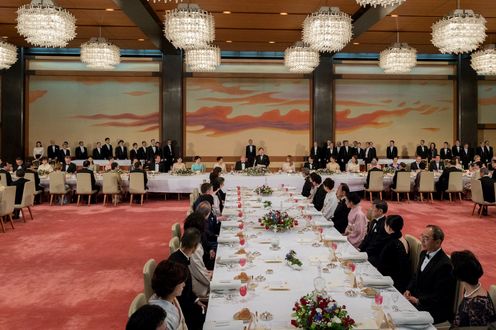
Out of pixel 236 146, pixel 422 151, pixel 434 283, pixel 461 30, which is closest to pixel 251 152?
pixel 236 146

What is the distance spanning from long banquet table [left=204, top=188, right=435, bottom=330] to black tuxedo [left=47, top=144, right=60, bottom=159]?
1133 cm

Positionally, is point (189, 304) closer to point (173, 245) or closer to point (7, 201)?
point (173, 245)

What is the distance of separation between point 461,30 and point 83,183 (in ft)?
28.7

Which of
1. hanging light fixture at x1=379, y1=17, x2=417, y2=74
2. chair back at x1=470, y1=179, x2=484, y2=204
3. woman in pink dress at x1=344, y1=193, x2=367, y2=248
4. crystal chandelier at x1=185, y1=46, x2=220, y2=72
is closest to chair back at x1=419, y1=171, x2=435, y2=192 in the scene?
chair back at x1=470, y1=179, x2=484, y2=204

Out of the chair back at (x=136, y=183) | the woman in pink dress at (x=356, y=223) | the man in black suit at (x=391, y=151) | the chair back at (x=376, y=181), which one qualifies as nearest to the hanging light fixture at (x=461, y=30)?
the woman in pink dress at (x=356, y=223)

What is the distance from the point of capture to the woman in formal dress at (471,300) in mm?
2414

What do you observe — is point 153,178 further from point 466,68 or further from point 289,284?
point 466,68

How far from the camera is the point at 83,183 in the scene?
34.2ft

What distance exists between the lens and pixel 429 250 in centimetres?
324

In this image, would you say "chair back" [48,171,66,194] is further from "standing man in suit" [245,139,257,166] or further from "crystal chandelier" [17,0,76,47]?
"standing man in suit" [245,139,257,166]

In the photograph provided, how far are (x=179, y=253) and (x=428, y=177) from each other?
30.2ft

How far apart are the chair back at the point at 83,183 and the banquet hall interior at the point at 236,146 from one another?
5cm

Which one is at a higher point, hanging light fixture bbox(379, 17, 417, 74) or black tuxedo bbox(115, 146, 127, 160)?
hanging light fixture bbox(379, 17, 417, 74)

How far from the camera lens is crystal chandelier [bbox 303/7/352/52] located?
6.64 m
